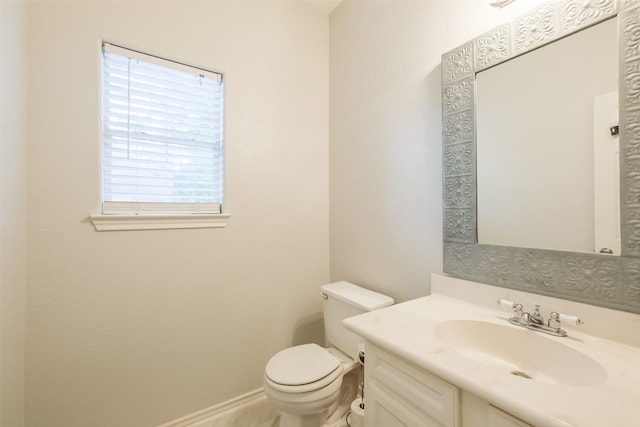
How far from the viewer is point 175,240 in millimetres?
1470

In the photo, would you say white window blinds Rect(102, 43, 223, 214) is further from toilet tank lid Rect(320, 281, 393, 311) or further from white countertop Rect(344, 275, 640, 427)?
white countertop Rect(344, 275, 640, 427)

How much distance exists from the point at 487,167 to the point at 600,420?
852 millimetres

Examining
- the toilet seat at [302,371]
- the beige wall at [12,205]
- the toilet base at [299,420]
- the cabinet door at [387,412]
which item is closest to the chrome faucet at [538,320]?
the cabinet door at [387,412]

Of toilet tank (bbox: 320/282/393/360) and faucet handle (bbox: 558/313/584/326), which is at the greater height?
faucet handle (bbox: 558/313/584/326)

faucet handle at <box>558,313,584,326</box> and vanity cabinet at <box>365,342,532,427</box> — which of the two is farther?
faucet handle at <box>558,313,584,326</box>

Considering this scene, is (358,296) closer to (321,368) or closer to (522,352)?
(321,368)

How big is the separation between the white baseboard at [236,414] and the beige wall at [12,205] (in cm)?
74

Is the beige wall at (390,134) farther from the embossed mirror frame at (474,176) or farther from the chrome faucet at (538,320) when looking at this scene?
the chrome faucet at (538,320)

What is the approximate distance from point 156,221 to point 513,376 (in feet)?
5.22

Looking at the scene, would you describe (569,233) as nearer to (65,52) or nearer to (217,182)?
(217,182)

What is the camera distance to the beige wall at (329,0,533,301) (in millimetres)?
1280

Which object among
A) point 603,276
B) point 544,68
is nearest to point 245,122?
point 544,68

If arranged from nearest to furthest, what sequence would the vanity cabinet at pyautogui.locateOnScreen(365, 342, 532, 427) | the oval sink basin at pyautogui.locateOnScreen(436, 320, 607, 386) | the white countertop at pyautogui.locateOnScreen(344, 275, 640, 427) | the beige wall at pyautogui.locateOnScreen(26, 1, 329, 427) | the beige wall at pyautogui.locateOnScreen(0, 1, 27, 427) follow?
the white countertop at pyautogui.locateOnScreen(344, 275, 640, 427), the vanity cabinet at pyautogui.locateOnScreen(365, 342, 532, 427), the oval sink basin at pyautogui.locateOnScreen(436, 320, 607, 386), the beige wall at pyautogui.locateOnScreen(0, 1, 27, 427), the beige wall at pyautogui.locateOnScreen(26, 1, 329, 427)

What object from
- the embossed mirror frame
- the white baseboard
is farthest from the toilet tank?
the white baseboard
